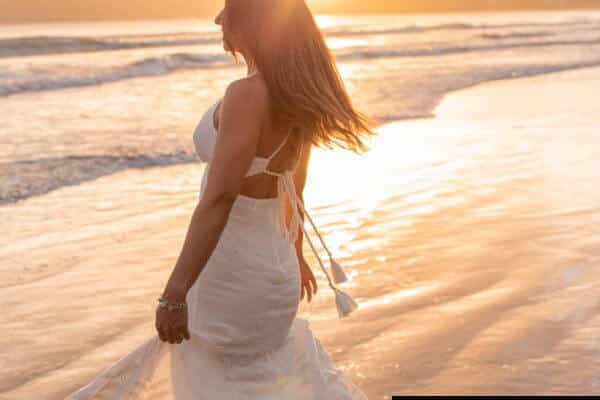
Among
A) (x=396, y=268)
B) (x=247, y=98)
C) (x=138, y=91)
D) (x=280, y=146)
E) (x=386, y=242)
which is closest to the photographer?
(x=247, y=98)

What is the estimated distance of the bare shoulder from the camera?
7.32ft

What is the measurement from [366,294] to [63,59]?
28.7 metres

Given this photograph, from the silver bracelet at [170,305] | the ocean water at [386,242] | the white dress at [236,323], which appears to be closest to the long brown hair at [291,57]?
the white dress at [236,323]

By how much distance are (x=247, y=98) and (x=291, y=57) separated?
19 cm

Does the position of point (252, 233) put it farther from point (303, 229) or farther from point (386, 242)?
point (386, 242)

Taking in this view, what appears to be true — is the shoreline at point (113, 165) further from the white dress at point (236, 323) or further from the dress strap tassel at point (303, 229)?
the white dress at point (236, 323)

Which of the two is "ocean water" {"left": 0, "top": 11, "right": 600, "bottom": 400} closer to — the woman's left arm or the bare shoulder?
the woman's left arm

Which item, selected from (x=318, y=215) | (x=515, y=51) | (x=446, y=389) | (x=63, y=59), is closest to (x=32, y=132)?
(x=318, y=215)

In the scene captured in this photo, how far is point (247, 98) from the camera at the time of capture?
7.34 ft

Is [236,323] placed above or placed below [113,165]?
above

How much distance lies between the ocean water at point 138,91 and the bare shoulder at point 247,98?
6.12 m

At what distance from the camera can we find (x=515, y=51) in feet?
107

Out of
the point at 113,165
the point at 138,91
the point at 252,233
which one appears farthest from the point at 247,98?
the point at 138,91

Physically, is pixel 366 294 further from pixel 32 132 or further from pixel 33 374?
pixel 32 132
